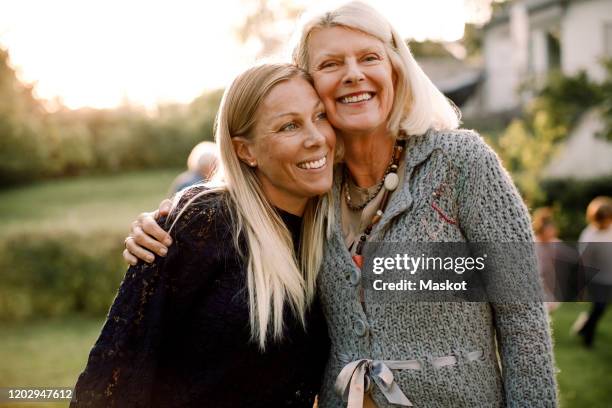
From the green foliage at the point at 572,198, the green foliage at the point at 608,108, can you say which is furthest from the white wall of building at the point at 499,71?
the green foliage at the point at 608,108

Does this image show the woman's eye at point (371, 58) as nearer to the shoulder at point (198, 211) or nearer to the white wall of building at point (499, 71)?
the shoulder at point (198, 211)

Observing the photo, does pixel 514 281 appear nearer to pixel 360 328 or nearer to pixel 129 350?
pixel 360 328

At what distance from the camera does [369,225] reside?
97.8 inches

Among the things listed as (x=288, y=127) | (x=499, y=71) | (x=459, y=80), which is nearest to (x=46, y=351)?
(x=288, y=127)

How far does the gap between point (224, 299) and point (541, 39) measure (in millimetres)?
18688

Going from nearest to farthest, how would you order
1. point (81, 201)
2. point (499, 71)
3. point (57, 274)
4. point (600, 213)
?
point (600, 213)
point (57, 274)
point (81, 201)
point (499, 71)

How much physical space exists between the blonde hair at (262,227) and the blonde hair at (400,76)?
24cm

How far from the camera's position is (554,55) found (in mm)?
18859

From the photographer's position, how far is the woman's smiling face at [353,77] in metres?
2.48

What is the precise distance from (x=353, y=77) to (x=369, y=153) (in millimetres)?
325

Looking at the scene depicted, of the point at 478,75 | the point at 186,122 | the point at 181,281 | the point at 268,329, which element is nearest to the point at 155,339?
the point at 181,281

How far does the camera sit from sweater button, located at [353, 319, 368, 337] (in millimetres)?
2309

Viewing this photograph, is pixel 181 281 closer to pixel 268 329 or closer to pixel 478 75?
pixel 268 329

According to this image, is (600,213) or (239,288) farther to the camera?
(600,213)
